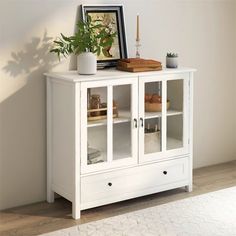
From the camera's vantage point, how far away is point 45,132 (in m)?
3.82

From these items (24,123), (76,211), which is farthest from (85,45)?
(76,211)

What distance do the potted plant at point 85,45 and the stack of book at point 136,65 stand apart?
0.17 metres

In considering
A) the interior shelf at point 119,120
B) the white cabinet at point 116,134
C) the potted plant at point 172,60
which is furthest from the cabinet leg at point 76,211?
the potted plant at point 172,60

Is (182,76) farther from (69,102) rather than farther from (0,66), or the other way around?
(0,66)

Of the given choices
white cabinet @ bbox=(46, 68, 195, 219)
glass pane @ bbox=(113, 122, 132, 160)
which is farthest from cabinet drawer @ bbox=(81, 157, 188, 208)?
glass pane @ bbox=(113, 122, 132, 160)

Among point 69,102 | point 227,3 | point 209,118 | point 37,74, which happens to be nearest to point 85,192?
point 69,102

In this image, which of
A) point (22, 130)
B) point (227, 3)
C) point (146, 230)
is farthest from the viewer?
point (227, 3)

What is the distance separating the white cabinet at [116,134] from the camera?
353 cm

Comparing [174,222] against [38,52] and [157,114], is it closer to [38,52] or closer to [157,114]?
[157,114]

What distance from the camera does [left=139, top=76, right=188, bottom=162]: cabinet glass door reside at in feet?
12.4

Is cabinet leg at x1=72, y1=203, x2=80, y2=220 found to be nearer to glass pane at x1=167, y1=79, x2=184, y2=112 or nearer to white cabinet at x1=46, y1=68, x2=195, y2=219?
white cabinet at x1=46, y1=68, x2=195, y2=219

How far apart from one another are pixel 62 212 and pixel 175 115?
105 centimetres

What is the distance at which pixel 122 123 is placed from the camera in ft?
12.1

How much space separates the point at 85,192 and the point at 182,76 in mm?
1085
